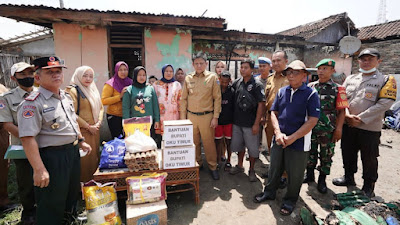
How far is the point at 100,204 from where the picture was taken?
2.25 meters

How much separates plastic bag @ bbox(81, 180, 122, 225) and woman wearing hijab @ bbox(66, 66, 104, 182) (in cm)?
99

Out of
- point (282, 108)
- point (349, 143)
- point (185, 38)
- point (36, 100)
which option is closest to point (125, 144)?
point (36, 100)

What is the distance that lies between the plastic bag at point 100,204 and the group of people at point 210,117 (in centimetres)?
24

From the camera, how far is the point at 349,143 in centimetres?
332

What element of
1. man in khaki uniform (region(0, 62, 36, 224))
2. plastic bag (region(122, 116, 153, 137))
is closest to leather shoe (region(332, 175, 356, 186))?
plastic bag (region(122, 116, 153, 137))

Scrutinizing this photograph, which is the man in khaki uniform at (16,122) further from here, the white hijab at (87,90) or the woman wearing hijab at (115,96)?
the woman wearing hijab at (115,96)

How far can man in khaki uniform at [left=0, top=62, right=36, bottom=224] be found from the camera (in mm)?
2373

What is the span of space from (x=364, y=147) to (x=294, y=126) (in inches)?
56.9

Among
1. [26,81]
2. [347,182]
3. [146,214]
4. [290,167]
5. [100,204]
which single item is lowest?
[347,182]

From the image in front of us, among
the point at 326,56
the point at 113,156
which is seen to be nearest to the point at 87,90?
the point at 113,156

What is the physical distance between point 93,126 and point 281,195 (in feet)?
10.4

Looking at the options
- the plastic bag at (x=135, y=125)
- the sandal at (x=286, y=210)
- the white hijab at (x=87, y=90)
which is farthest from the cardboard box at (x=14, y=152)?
the sandal at (x=286, y=210)

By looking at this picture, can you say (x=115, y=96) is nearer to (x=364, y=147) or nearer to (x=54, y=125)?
(x=54, y=125)

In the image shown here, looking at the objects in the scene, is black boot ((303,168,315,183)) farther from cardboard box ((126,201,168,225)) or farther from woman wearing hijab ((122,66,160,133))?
woman wearing hijab ((122,66,160,133))
